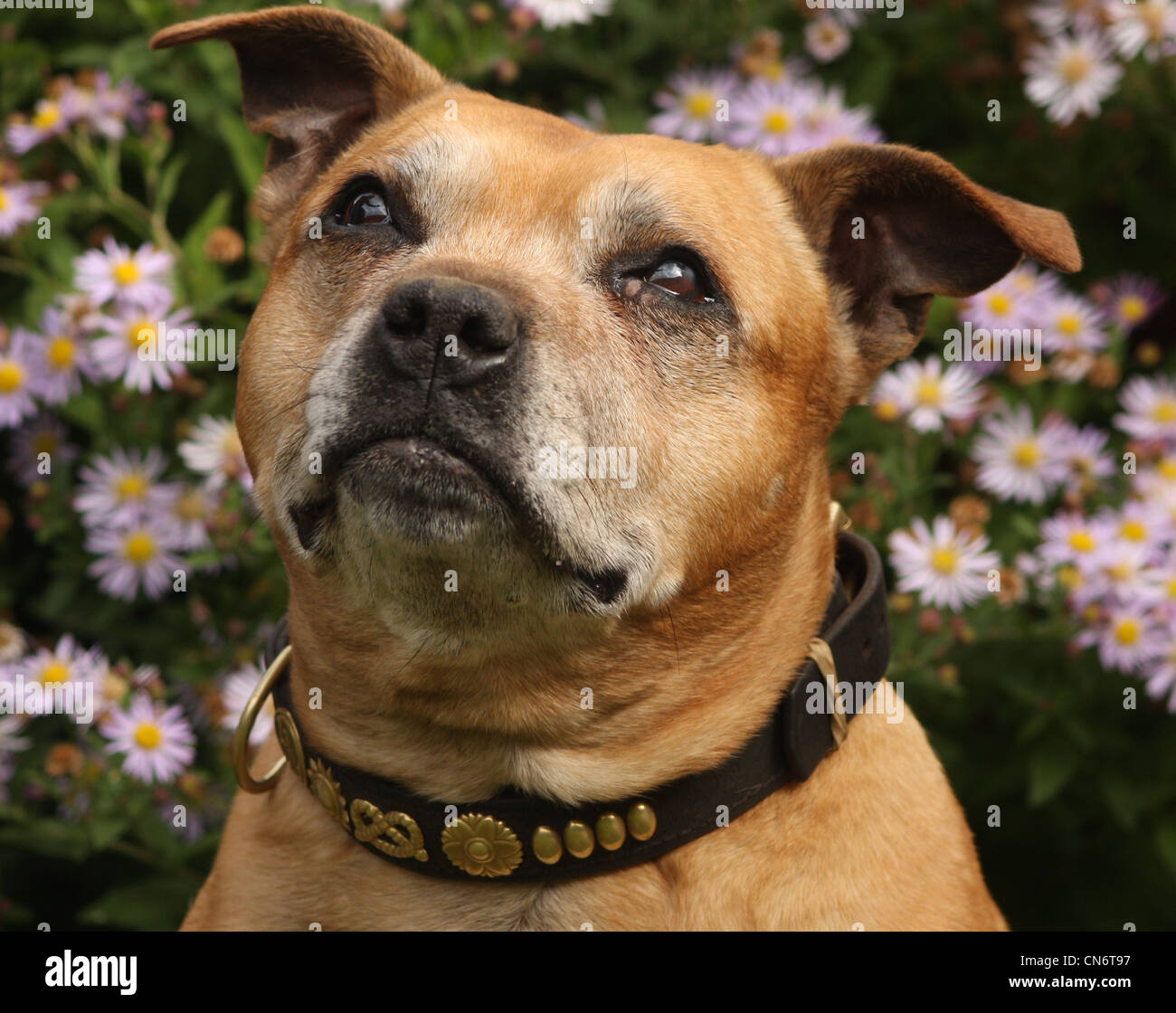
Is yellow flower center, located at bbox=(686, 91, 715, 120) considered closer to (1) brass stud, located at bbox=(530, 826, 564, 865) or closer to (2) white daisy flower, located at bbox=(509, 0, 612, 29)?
(2) white daisy flower, located at bbox=(509, 0, 612, 29)

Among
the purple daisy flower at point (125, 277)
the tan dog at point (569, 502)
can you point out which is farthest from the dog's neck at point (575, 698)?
the purple daisy flower at point (125, 277)

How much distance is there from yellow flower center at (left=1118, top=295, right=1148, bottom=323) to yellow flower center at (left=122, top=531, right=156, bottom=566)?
3.45m

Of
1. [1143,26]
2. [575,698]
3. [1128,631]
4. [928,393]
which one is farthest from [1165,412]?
[575,698]

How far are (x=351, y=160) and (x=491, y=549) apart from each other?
119 centimetres

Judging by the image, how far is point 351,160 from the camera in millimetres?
3125

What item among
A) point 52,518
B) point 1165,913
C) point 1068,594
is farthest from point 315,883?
point 1165,913

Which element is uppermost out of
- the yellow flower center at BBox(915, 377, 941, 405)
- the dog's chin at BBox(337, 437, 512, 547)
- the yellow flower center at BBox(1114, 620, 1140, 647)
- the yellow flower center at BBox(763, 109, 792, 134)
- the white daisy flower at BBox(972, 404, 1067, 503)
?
the yellow flower center at BBox(763, 109, 792, 134)

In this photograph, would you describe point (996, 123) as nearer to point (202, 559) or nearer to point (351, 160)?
point (351, 160)

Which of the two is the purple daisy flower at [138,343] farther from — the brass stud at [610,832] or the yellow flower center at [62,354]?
the brass stud at [610,832]

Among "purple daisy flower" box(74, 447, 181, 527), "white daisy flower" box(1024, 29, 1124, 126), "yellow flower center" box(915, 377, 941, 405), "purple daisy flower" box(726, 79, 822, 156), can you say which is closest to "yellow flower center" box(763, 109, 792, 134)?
"purple daisy flower" box(726, 79, 822, 156)

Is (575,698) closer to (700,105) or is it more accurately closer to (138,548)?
(138,548)

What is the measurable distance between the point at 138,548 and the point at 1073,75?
368 cm

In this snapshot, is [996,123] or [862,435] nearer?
[862,435]

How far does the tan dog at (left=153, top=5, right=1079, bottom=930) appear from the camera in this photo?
2.46 m
